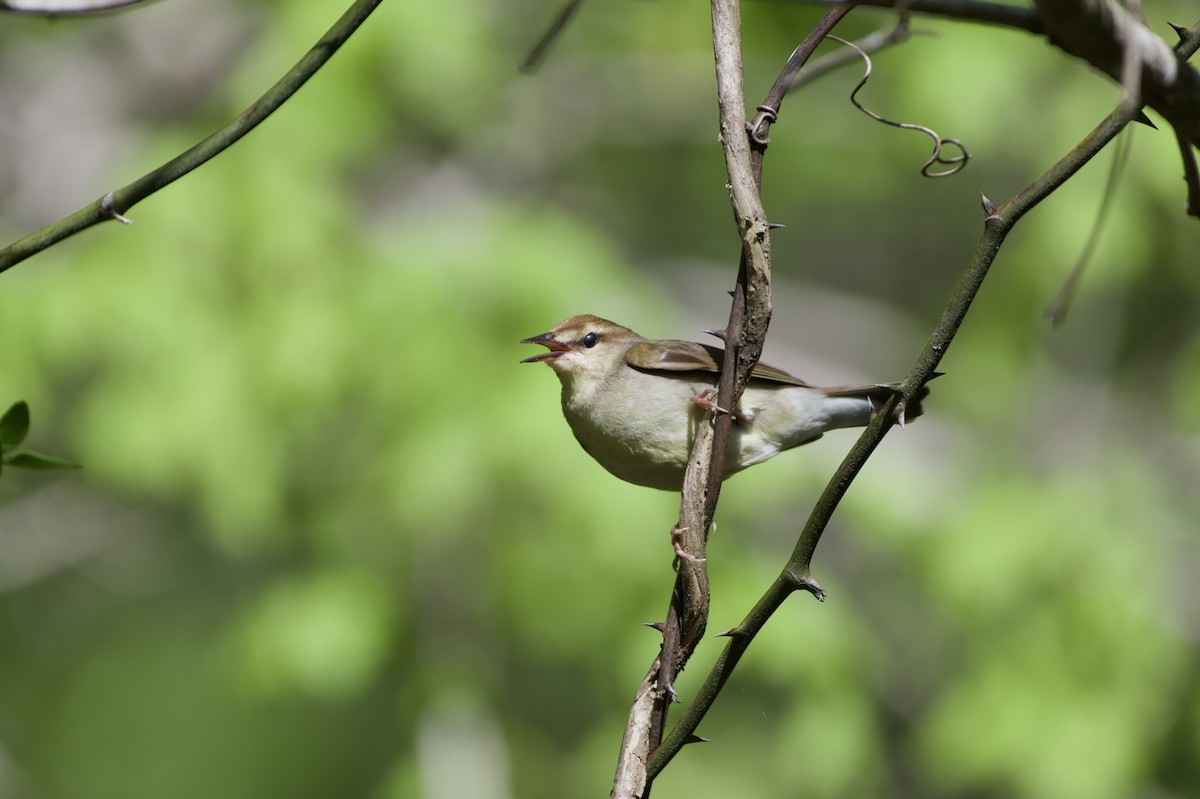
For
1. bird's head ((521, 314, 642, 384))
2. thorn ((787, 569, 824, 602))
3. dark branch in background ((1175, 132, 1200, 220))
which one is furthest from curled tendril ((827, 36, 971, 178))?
bird's head ((521, 314, 642, 384))

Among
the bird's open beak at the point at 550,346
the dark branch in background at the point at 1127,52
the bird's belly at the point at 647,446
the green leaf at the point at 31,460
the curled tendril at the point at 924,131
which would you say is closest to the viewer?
the dark branch in background at the point at 1127,52

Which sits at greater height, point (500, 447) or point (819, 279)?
point (500, 447)

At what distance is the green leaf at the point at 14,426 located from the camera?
1.42 m

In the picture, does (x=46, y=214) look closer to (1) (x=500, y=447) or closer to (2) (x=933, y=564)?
(1) (x=500, y=447)

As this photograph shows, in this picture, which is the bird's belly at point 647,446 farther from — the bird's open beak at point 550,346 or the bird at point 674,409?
the bird's open beak at point 550,346

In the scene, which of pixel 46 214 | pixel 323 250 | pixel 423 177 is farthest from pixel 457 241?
pixel 46 214

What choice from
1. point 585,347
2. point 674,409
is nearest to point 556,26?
point 674,409

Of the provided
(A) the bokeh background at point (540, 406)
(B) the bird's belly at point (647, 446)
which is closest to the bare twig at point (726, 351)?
(B) the bird's belly at point (647, 446)

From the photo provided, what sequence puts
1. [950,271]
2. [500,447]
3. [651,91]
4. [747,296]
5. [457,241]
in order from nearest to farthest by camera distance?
[747,296], [500,447], [457,241], [651,91], [950,271]

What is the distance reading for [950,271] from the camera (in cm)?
877

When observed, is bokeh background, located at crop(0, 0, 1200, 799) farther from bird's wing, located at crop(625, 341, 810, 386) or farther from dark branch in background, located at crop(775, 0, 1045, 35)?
dark branch in background, located at crop(775, 0, 1045, 35)

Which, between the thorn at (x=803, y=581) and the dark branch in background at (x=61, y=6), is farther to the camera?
the dark branch in background at (x=61, y=6)

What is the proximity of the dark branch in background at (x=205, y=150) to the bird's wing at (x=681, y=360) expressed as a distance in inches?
62.8

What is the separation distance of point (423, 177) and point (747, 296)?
16.5 ft
